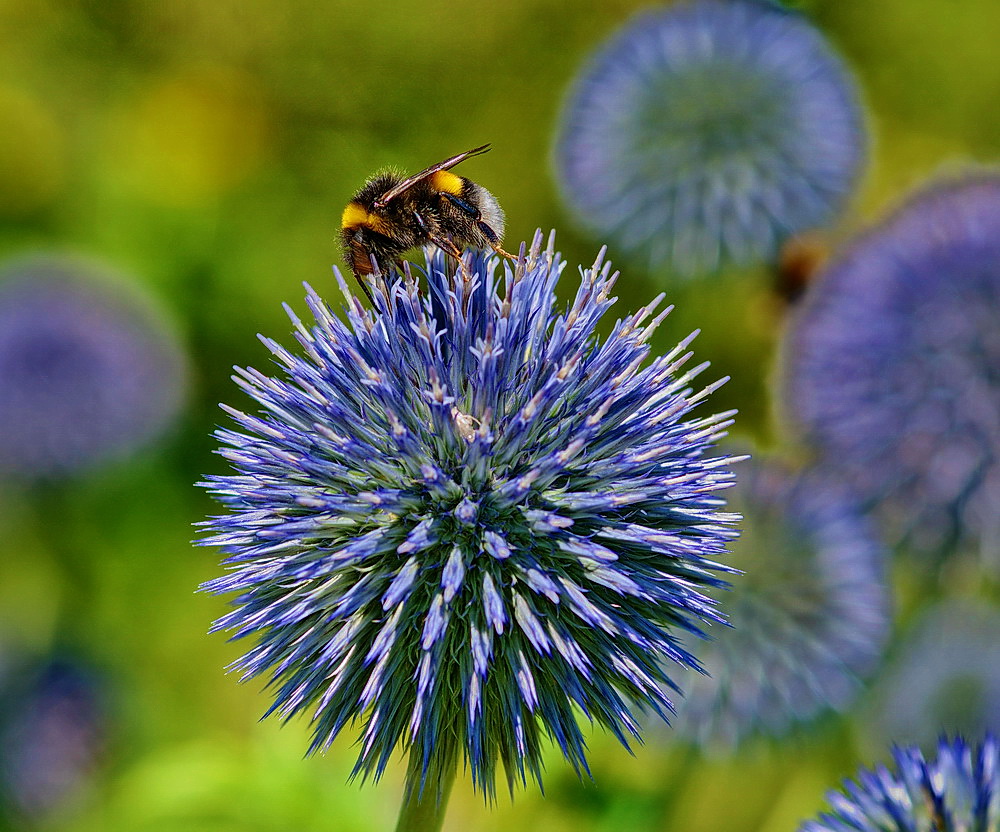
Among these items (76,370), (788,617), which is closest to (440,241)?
(788,617)

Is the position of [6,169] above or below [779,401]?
above

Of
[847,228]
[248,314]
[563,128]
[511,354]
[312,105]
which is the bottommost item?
[511,354]

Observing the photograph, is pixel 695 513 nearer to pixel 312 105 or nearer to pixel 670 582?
pixel 670 582

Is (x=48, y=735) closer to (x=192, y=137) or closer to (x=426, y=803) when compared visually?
(x=426, y=803)

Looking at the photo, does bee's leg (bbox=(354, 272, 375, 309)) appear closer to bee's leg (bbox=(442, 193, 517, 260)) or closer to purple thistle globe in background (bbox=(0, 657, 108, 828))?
bee's leg (bbox=(442, 193, 517, 260))

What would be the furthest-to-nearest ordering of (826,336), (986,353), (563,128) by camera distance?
(563,128)
(826,336)
(986,353)

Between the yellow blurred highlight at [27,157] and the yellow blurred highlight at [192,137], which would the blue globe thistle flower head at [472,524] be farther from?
the yellow blurred highlight at [27,157]

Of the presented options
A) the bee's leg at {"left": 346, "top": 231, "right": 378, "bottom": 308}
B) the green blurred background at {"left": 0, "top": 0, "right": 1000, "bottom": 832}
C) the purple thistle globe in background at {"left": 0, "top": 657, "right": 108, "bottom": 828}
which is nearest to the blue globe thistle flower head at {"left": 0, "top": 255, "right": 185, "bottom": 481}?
the green blurred background at {"left": 0, "top": 0, "right": 1000, "bottom": 832}

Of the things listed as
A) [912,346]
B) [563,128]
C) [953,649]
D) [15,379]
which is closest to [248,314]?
[15,379]
